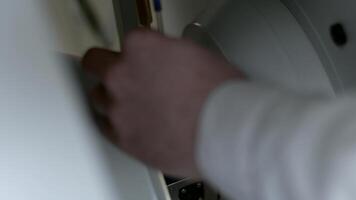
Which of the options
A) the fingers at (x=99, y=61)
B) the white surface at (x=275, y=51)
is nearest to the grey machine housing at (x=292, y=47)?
the white surface at (x=275, y=51)

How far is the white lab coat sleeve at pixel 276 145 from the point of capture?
0.32 metres

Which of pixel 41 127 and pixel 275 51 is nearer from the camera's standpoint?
pixel 41 127

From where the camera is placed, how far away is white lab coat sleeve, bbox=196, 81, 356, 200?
32 centimetres

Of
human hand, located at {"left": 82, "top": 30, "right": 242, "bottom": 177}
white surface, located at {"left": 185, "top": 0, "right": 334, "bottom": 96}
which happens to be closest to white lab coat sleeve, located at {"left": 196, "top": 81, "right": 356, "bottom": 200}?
human hand, located at {"left": 82, "top": 30, "right": 242, "bottom": 177}

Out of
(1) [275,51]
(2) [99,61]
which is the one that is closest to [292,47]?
(1) [275,51]

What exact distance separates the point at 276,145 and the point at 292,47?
0.20 meters

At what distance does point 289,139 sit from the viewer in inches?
13.2

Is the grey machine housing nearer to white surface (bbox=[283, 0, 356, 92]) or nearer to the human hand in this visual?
white surface (bbox=[283, 0, 356, 92])

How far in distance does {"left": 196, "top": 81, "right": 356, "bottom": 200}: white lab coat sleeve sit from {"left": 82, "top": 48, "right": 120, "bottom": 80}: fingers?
3.4 inches

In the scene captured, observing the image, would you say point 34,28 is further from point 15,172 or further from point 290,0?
point 290,0

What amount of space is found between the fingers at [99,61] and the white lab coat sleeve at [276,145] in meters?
0.09

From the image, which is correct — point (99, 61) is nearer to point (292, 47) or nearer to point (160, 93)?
point (160, 93)

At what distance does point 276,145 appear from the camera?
336 mm

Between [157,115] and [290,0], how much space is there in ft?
0.66
